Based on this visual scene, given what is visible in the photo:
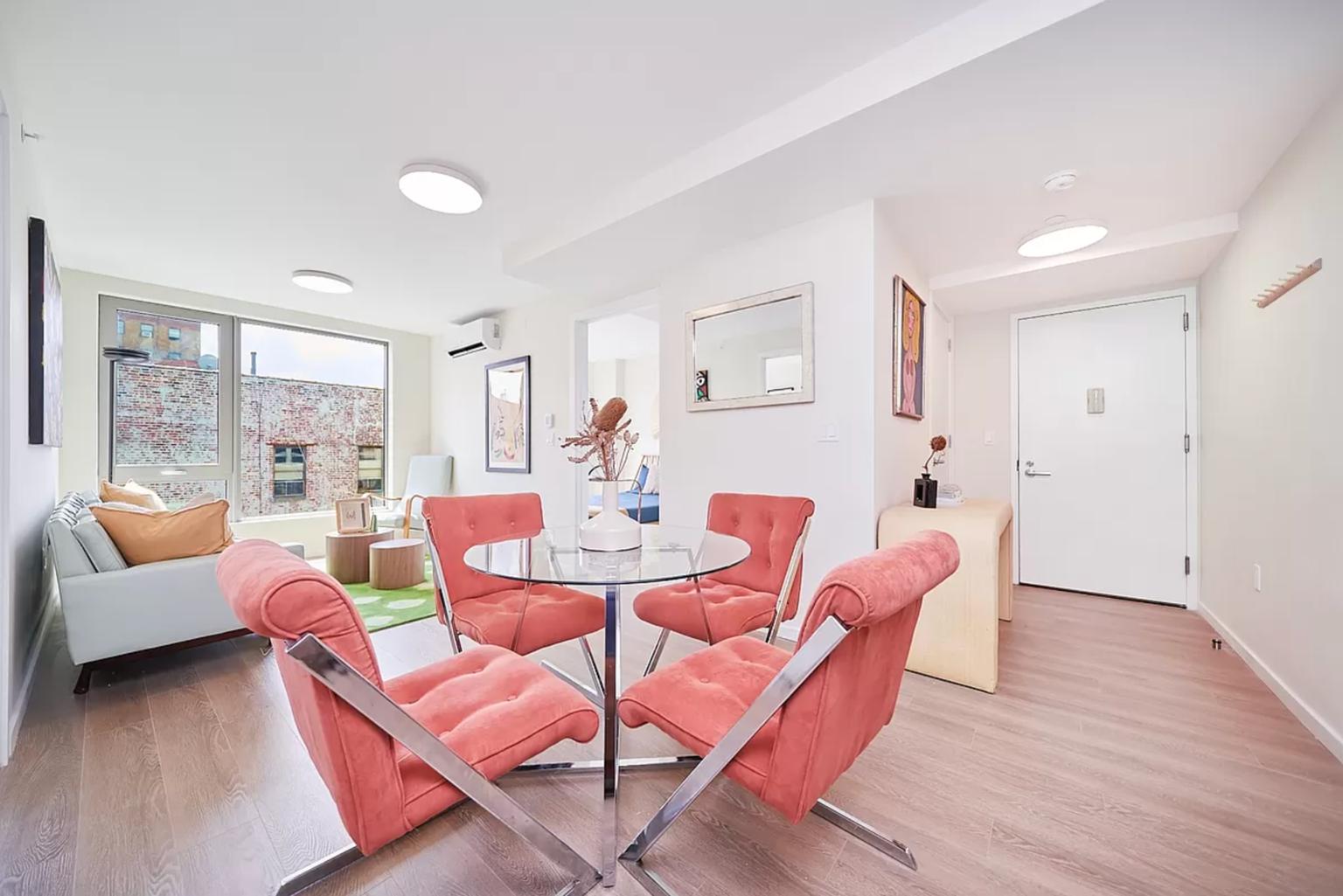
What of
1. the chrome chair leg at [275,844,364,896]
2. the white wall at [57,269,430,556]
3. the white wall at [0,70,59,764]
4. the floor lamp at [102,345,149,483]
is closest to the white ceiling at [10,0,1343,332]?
the white wall at [0,70,59,764]

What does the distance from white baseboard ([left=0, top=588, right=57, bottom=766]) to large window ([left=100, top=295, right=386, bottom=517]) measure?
1.45 metres

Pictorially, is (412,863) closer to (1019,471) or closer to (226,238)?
(226,238)

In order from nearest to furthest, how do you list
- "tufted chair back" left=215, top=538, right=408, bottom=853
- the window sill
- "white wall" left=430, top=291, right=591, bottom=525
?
Answer: "tufted chair back" left=215, top=538, right=408, bottom=853 < "white wall" left=430, top=291, right=591, bottom=525 < the window sill

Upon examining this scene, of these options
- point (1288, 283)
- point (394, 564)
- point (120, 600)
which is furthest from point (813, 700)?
point (394, 564)

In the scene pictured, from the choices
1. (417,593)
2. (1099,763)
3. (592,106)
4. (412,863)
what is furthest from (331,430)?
(1099,763)

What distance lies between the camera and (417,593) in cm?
364

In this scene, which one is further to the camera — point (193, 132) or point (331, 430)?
point (331, 430)

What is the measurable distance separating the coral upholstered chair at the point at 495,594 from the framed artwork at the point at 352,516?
8.86 feet

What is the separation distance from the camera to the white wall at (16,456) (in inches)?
65.7

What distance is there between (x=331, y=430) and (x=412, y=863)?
515cm

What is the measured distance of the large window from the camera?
418 centimetres

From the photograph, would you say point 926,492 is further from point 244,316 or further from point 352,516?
point 244,316

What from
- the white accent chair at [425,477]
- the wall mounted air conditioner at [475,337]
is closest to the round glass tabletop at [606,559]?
the wall mounted air conditioner at [475,337]

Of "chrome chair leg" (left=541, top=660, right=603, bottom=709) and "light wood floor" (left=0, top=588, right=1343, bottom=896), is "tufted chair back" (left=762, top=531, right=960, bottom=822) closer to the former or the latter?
"light wood floor" (left=0, top=588, right=1343, bottom=896)
